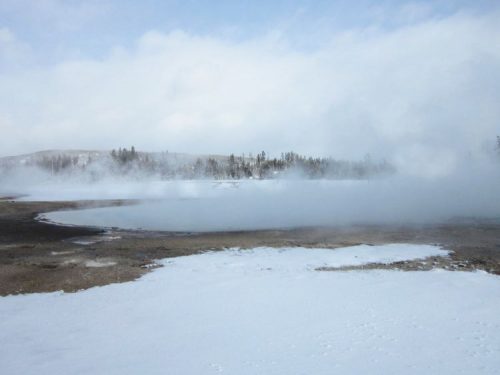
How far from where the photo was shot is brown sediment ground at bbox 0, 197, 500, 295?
52.8 feet

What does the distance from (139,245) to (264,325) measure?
603 inches

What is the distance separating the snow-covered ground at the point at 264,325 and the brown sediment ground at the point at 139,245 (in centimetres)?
197

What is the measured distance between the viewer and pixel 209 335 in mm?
9688

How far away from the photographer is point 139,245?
2381 cm

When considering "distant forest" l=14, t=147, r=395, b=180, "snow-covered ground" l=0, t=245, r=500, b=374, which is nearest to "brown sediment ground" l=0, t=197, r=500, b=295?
"snow-covered ground" l=0, t=245, r=500, b=374

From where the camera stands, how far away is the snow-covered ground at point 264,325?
806 centimetres

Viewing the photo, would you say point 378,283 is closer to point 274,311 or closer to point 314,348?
point 274,311

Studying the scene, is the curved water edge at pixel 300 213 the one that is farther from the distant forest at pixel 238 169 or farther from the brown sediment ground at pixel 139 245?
the distant forest at pixel 238 169

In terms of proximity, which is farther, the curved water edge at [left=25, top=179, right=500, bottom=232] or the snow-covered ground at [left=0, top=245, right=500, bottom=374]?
the curved water edge at [left=25, top=179, right=500, bottom=232]

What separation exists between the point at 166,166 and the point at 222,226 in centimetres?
14578

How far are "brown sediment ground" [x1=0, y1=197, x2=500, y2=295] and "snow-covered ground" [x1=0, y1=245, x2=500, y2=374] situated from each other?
1.97m

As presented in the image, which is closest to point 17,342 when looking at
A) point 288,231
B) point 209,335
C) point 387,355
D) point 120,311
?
point 120,311

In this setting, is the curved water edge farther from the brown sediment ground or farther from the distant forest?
the distant forest

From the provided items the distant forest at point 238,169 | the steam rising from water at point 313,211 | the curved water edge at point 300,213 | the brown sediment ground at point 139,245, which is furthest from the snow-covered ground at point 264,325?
the distant forest at point 238,169
